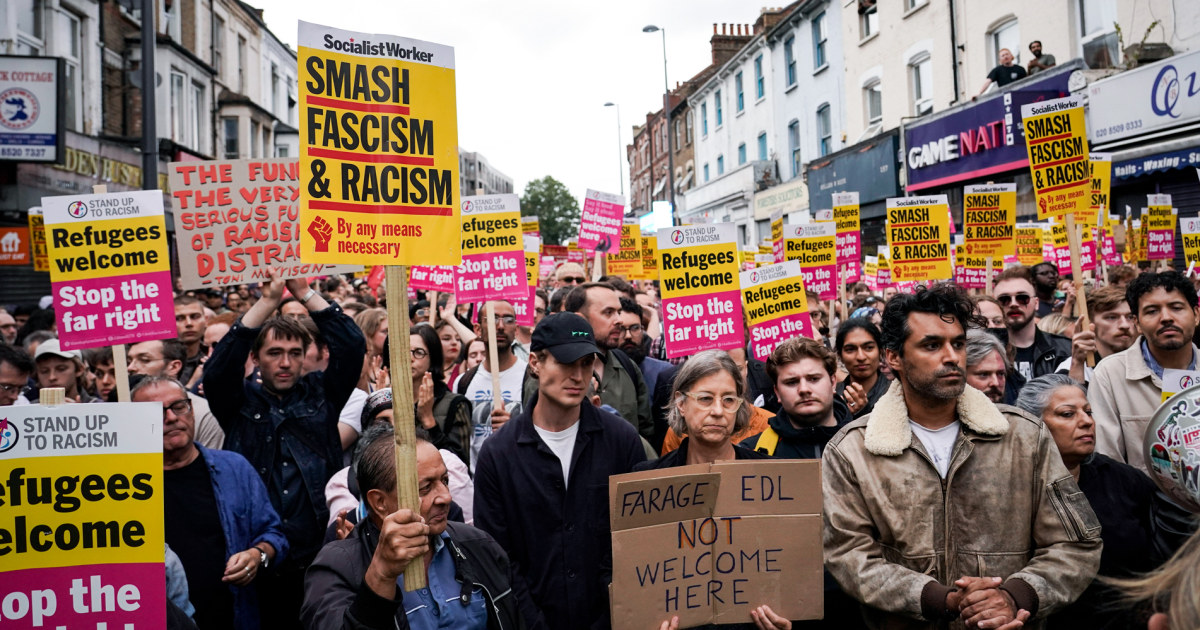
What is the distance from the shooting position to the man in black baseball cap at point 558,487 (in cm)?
355

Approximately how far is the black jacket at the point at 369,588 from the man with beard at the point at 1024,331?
5024 millimetres

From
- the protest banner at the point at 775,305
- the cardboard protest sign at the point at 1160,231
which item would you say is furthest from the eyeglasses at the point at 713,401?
the cardboard protest sign at the point at 1160,231

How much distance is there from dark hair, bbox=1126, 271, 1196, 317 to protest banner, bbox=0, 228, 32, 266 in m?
15.6

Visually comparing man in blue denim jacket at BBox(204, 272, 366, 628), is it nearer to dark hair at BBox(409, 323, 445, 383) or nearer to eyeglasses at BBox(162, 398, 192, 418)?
eyeglasses at BBox(162, 398, 192, 418)

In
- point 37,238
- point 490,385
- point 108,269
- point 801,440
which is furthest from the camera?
point 37,238

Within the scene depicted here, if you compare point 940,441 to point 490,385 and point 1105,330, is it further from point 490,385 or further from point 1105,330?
point 490,385

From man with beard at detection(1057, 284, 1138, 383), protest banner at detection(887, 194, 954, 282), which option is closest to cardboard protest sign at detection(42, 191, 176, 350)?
man with beard at detection(1057, 284, 1138, 383)

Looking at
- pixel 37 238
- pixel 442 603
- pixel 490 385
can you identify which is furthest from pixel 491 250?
pixel 37 238

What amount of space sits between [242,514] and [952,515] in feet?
9.54

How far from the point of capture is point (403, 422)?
265 cm

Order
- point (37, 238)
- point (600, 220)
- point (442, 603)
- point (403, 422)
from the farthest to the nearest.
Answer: point (600, 220), point (37, 238), point (442, 603), point (403, 422)

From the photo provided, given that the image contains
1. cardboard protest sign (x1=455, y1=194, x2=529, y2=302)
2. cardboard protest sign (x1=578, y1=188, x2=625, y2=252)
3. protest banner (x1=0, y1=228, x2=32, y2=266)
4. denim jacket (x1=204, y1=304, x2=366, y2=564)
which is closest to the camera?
denim jacket (x1=204, y1=304, x2=366, y2=564)

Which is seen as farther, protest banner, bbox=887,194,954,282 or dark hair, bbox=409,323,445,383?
protest banner, bbox=887,194,954,282

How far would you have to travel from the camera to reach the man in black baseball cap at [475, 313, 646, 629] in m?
3.55
